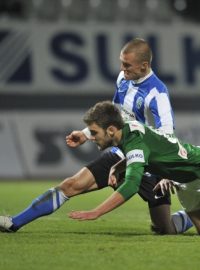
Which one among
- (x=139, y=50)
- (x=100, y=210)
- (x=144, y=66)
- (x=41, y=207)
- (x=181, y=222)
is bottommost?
(x=181, y=222)

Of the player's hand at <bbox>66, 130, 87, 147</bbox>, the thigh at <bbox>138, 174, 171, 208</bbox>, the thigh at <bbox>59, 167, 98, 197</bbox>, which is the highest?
the player's hand at <bbox>66, 130, 87, 147</bbox>

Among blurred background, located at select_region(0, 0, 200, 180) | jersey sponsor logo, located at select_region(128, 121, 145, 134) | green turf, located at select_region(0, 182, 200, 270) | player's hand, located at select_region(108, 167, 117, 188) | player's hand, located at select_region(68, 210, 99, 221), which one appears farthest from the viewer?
blurred background, located at select_region(0, 0, 200, 180)

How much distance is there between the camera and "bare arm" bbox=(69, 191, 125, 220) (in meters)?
6.23

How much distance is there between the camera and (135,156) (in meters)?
6.68

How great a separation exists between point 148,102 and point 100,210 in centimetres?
156

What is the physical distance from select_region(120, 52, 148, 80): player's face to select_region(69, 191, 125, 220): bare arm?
1.42 metres

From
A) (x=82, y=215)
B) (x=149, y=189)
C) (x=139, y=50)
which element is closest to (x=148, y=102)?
(x=139, y=50)

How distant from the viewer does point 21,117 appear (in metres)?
17.8

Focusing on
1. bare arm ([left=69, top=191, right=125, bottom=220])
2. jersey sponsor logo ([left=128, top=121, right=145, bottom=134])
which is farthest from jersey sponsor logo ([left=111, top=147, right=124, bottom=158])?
bare arm ([left=69, top=191, right=125, bottom=220])

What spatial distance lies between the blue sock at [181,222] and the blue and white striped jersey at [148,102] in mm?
981

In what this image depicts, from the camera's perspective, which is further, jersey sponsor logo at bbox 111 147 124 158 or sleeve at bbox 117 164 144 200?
jersey sponsor logo at bbox 111 147 124 158

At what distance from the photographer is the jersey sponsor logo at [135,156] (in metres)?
6.68

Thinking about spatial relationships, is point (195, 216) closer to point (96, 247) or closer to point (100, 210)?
point (96, 247)

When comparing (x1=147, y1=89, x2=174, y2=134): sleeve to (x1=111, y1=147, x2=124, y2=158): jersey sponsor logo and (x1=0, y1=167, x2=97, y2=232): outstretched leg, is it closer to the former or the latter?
(x1=111, y1=147, x2=124, y2=158): jersey sponsor logo
